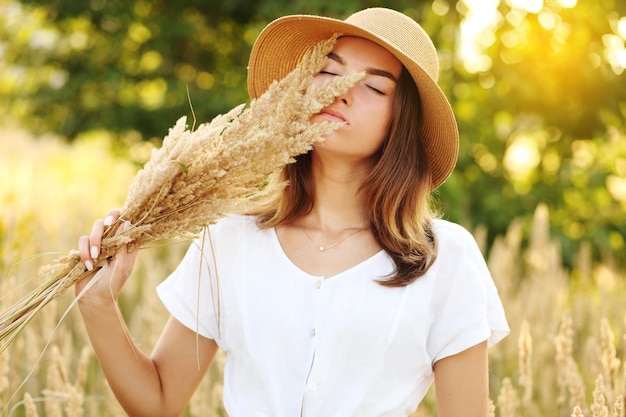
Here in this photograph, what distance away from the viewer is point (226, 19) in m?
6.57

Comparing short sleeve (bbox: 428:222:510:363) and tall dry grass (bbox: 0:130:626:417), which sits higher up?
short sleeve (bbox: 428:222:510:363)

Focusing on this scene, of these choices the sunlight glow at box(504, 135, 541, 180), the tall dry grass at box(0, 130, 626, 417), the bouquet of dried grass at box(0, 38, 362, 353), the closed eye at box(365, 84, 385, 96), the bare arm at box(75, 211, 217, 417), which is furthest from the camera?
the sunlight glow at box(504, 135, 541, 180)

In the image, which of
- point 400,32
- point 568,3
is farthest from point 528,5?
point 400,32

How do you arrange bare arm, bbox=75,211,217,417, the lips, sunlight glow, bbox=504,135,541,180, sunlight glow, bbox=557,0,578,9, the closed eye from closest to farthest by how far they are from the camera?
bare arm, bbox=75,211,217,417, the lips, the closed eye, sunlight glow, bbox=557,0,578,9, sunlight glow, bbox=504,135,541,180

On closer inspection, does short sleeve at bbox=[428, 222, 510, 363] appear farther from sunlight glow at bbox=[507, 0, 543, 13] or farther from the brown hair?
sunlight glow at bbox=[507, 0, 543, 13]

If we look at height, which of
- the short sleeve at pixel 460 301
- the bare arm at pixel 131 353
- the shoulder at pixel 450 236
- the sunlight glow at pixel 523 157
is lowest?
the sunlight glow at pixel 523 157

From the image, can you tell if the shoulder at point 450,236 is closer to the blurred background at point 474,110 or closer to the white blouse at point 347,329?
the white blouse at point 347,329

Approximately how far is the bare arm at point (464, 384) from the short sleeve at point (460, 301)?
0.10ft

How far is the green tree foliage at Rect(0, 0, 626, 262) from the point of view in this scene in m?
5.10

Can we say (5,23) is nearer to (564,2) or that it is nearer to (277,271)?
(564,2)

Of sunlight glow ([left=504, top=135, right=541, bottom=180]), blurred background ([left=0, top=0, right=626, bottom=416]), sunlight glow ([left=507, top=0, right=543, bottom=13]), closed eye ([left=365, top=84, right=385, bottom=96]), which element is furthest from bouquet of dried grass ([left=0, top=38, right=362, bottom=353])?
sunlight glow ([left=504, top=135, right=541, bottom=180])

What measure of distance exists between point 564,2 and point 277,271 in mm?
3669

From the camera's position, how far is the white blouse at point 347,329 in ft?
6.24

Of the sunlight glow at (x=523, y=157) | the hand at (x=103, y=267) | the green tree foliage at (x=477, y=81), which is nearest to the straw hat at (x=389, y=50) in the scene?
the hand at (x=103, y=267)
